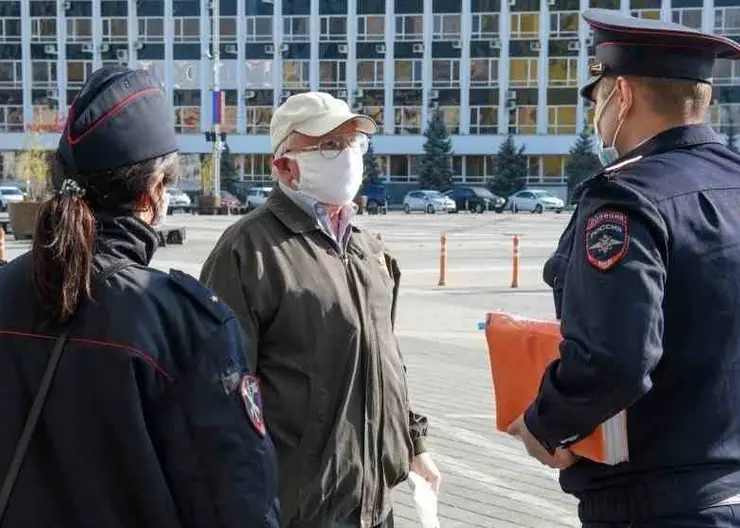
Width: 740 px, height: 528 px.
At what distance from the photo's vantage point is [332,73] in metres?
68.4

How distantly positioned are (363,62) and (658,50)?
6692cm

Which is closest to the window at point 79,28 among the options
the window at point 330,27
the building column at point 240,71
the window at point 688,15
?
the building column at point 240,71

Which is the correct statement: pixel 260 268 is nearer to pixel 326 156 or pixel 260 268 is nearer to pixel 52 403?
pixel 326 156

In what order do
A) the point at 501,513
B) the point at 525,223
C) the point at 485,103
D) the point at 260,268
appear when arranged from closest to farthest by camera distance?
the point at 260,268 → the point at 501,513 → the point at 525,223 → the point at 485,103

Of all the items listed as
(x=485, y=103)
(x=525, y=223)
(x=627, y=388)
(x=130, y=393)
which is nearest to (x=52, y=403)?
(x=130, y=393)

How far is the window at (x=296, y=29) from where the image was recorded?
68.1 metres

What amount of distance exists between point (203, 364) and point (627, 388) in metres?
0.92

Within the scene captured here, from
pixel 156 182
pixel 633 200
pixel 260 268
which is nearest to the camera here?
pixel 156 182

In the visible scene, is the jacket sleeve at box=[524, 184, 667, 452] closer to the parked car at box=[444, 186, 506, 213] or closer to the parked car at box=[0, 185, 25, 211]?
the parked car at box=[0, 185, 25, 211]

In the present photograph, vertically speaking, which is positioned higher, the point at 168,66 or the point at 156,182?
the point at 168,66

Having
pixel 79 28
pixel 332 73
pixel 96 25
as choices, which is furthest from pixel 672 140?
pixel 79 28

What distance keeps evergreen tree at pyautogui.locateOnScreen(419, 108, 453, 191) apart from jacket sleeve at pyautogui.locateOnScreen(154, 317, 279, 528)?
210ft

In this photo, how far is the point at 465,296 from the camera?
15836 millimetres

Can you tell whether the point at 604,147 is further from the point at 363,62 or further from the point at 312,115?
the point at 363,62
